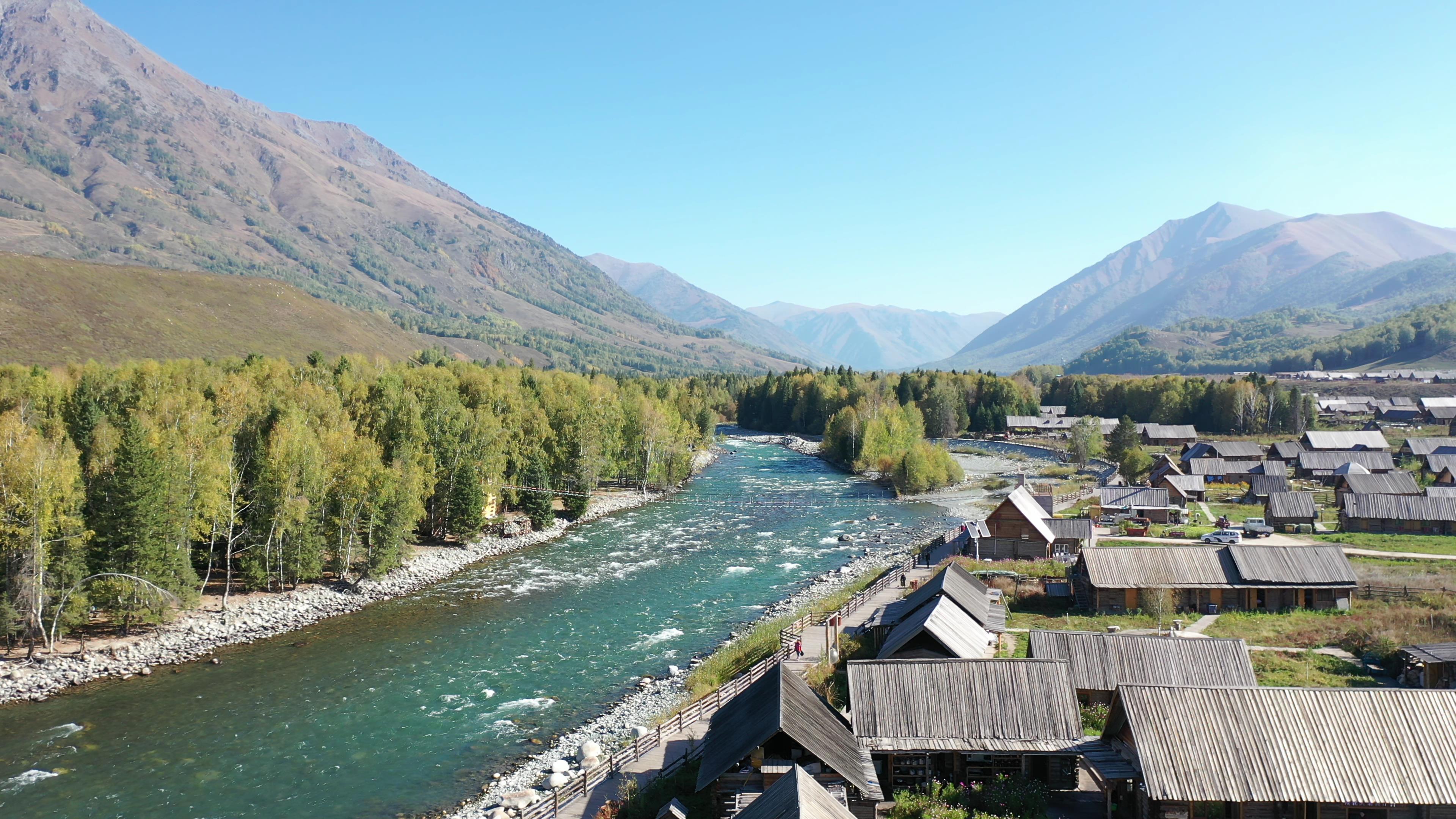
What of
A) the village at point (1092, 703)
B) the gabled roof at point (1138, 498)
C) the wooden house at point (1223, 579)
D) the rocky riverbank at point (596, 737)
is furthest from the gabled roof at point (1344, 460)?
the rocky riverbank at point (596, 737)

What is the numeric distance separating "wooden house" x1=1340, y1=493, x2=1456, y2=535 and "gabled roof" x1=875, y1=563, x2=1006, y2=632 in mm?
43123

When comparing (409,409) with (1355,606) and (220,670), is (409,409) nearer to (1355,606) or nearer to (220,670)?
(220,670)

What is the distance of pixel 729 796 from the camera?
72.7ft

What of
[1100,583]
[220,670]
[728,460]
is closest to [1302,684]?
[1100,583]

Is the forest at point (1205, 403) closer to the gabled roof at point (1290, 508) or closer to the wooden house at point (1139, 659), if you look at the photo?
the gabled roof at point (1290, 508)

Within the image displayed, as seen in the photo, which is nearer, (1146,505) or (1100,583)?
(1100,583)

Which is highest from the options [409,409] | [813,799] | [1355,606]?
[409,409]

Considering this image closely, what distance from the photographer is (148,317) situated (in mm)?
136375

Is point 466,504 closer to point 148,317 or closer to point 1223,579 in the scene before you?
point 1223,579

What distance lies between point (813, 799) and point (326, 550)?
4309 cm

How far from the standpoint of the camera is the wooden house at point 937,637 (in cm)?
3069

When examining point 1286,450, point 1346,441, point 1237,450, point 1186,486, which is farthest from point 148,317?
point 1346,441

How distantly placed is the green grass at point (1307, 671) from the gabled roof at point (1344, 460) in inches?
2513

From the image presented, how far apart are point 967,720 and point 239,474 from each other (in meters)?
43.1
